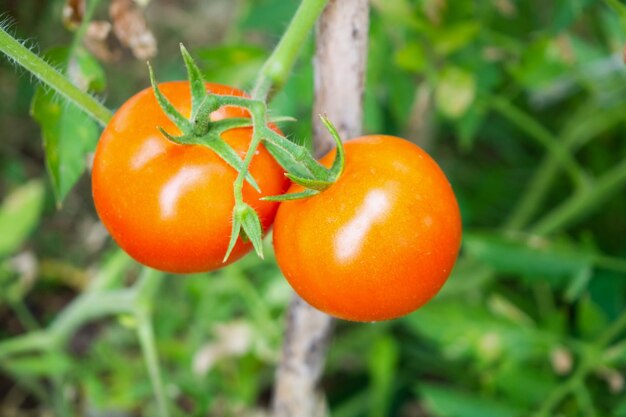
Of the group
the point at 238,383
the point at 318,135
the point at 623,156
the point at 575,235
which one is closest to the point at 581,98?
the point at 623,156

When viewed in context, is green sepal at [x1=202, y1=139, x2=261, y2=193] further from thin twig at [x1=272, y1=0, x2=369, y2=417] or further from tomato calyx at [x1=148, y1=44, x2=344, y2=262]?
thin twig at [x1=272, y1=0, x2=369, y2=417]

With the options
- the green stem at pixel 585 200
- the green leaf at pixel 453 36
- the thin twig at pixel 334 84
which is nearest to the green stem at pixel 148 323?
the thin twig at pixel 334 84

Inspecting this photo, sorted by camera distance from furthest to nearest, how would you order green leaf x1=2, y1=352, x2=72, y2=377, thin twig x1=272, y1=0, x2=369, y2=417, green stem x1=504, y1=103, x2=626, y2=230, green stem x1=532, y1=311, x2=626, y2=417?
1. green stem x1=504, y1=103, x2=626, y2=230
2. green leaf x1=2, y1=352, x2=72, y2=377
3. green stem x1=532, y1=311, x2=626, y2=417
4. thin twig x1=272, y1=0, x2=369, y2=417

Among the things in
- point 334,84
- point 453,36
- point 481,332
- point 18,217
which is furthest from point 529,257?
point 18,217

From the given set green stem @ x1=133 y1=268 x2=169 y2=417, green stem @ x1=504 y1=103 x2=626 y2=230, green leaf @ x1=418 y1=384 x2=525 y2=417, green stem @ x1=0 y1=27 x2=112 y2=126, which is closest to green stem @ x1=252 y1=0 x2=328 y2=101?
green stem @ x1=0 y1=27 x2=112 y2=126

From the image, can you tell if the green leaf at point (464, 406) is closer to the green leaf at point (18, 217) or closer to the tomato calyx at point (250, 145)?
the tomato calyx at point (250, 145)

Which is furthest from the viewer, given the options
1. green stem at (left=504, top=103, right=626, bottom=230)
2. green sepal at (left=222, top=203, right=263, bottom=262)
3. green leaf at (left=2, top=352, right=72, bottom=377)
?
green stem at (left=504, top=103, right=626, bottom=230)

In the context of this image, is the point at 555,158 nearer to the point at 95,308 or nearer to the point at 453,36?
the point at 453,36
